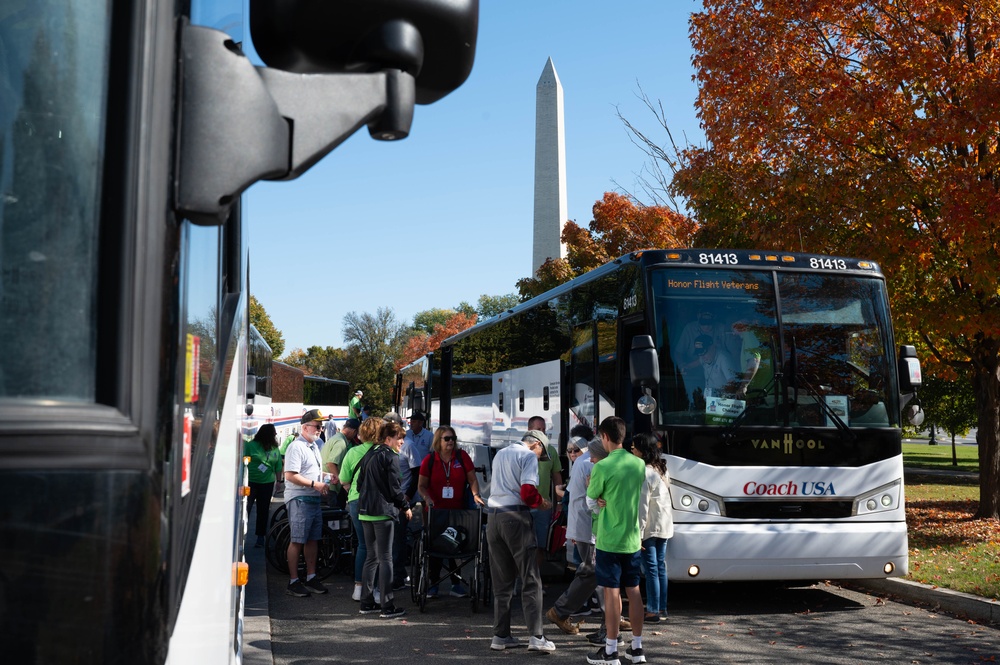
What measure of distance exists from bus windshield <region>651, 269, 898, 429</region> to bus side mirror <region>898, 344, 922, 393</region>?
12 cm

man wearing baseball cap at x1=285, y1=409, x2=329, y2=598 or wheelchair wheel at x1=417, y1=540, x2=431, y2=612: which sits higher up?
man wearing baseball cap at x1=285, y1=409, x2=329, y2=598

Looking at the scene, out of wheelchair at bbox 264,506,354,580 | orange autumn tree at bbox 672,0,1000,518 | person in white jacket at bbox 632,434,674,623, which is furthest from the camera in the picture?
orange autumn tree at bbox 672,0,1000,518

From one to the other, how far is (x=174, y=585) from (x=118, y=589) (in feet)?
0.71

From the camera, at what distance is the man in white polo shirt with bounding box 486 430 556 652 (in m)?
9.07

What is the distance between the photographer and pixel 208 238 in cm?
230

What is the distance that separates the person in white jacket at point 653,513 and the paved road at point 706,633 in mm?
458

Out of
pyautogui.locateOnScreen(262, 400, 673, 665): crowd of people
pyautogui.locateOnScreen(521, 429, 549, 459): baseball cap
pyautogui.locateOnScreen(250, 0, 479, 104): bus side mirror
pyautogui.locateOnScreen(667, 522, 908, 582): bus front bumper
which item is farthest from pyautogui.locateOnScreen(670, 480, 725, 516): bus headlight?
pyautogui.locateOnScreen(250, 0, 479, 104): bus side mirror

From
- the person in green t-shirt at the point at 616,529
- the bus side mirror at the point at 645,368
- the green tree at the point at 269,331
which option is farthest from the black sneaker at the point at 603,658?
the green tree at the point at 269,331

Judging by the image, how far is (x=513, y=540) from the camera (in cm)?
920

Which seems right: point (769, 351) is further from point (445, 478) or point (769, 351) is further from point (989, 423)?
point (989, 423)

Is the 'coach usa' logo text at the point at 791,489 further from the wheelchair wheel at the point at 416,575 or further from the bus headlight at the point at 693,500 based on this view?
the wheelchair wheel at the point at 416,575

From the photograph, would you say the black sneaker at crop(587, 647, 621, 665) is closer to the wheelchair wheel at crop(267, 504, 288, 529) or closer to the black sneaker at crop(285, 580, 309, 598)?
the black sneaker at crop(285, 580, 309, 598)

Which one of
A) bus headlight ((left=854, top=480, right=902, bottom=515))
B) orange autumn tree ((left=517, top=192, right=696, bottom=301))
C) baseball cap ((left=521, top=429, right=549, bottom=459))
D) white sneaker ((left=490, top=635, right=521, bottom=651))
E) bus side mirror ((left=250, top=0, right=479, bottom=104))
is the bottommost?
white sneaker ((left=490, top=635, right=521, bottom=651))

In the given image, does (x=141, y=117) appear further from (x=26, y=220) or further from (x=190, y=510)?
(x=190, y=510)
